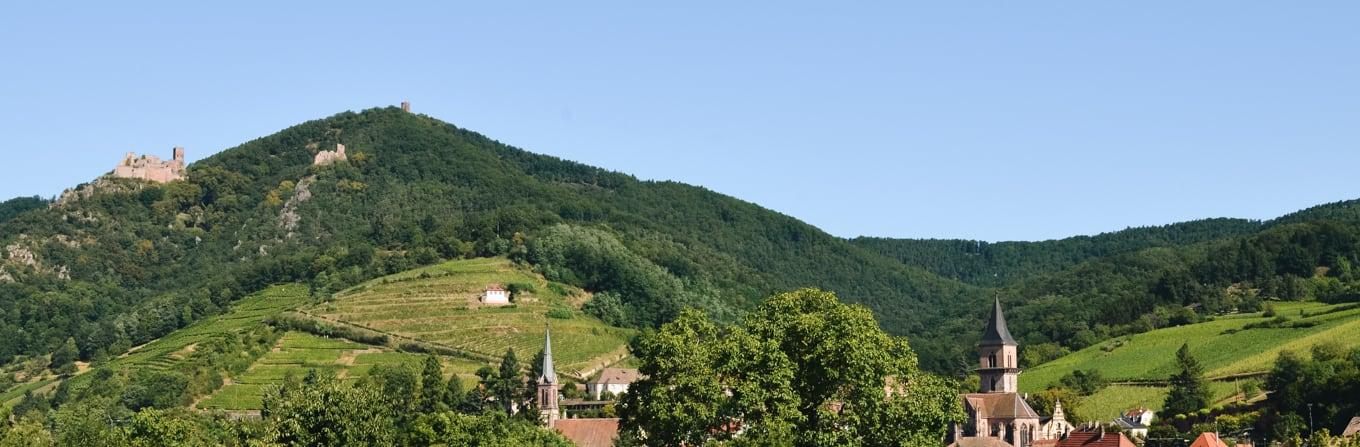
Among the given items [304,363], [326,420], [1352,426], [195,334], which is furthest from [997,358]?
[195,334]

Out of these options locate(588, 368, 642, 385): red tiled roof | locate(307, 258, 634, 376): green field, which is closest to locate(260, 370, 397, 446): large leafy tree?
locate(588, 368, 642, 385): red tiled roof

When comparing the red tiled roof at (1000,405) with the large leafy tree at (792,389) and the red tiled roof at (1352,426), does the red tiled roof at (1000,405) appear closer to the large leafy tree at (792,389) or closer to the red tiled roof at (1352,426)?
the red tiled roof at (1352,426)

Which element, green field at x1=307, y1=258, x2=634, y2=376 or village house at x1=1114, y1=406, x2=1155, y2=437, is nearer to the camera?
village house at x1=1114, y1=406, x2=1155, y2=437

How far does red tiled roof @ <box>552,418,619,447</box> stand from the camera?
361 feet

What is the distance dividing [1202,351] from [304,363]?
72.9 meters

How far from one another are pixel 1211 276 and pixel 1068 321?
50.0ft

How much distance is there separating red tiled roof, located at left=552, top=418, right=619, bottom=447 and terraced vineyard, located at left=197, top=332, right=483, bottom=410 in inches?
1143

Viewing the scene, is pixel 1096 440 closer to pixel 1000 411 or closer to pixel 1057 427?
pixel 1000 411

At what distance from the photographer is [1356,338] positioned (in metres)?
135

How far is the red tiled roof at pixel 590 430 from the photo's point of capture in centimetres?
11012

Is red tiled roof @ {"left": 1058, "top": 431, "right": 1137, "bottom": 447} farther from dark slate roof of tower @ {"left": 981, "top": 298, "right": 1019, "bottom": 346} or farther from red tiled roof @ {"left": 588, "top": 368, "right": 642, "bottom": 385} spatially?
red tiled roof @ {"left": 588, "top": 368, "right": 642, "bottom": 385}

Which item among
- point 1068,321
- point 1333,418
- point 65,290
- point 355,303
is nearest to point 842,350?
point 1333,418

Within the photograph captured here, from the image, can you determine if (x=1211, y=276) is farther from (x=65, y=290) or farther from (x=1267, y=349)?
(x=65, y=290)

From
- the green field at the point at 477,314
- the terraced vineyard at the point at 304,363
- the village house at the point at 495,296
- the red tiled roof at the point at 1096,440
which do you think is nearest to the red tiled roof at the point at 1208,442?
the red tiled roof at the point at 1096,440
